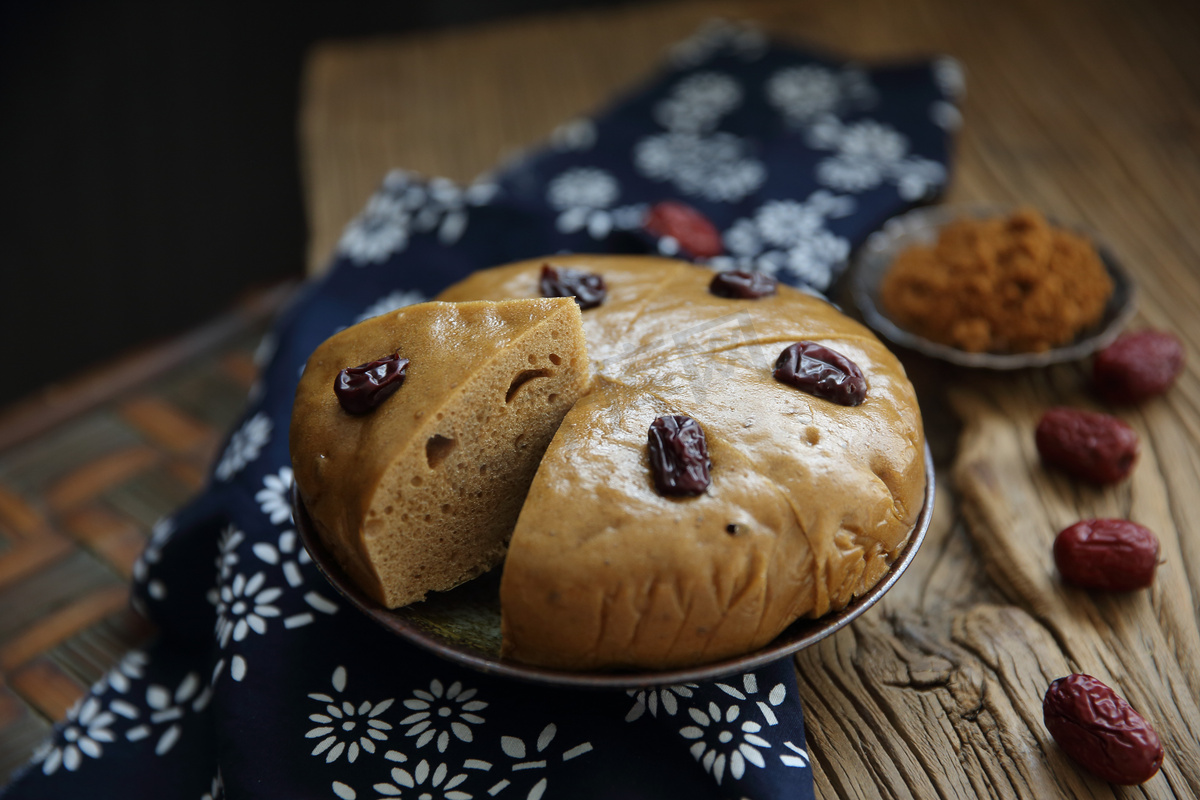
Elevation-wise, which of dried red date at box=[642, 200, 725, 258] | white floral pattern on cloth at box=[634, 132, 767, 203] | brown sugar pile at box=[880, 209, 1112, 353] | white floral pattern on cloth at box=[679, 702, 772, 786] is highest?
brown sugar pile at box=[880, 209, 1112, 353]

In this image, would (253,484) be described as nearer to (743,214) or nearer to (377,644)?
(377,644)

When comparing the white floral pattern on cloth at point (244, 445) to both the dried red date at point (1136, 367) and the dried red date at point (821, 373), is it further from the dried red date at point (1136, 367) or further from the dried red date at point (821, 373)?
the dried red date at point (1136, 367)

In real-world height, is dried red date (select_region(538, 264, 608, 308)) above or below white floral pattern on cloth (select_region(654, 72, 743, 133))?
above

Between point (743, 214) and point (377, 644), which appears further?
point (743, 214)

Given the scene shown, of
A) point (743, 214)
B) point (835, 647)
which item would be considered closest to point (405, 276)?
point (743, 214)

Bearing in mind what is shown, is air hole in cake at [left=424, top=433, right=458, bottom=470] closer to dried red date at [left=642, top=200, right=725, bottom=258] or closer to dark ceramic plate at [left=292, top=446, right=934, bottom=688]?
dark ceramic plate at [left=292, top=446, right=934, bottom=688]

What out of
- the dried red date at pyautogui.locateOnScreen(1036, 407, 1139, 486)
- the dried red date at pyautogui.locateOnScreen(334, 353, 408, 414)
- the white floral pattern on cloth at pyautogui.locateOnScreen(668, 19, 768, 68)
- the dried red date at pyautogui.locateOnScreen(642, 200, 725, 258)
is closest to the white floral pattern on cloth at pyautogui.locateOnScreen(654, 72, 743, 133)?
the white floral pattern on cloth at pyautogui.locateOnScreen(668, 19, 768, 68)
